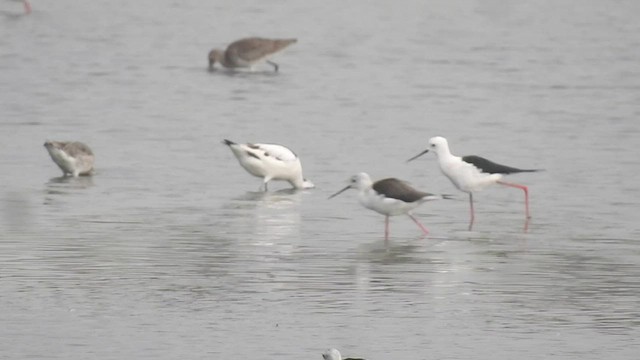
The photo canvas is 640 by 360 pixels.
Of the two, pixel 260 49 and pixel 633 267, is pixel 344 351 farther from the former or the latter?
pixel 260 49

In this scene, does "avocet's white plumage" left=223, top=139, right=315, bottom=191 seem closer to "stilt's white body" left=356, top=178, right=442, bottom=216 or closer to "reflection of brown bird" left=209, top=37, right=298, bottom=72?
"stilt's white body" left=356, top=178, right=442, bottom=216

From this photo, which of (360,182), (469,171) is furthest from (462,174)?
(360,182)

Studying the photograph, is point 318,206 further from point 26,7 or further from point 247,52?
point 26,7

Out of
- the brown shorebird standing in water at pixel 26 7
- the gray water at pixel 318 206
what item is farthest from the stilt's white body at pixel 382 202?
the brown shorebird standing in water at pixel 26 7

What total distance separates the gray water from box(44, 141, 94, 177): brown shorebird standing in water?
0.19 meters

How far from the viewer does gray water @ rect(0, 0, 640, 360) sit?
420 inches

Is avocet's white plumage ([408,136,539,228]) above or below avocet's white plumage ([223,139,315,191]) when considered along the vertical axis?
above

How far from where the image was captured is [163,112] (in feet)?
82.7

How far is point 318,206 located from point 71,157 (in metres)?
3.15

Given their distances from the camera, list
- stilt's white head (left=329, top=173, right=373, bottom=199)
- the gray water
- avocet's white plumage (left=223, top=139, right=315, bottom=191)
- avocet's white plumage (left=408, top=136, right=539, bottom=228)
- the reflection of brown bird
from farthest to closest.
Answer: the reflection of brown bird < avocet's white plumage (left=223, top=139, right=315, bottom=191) < avocet's white plumage (left=408, top=136, right=539, bottom=228) < stilt's white head (left=329, top=173, right=373, bottom=199) < the gray water

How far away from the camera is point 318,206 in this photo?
16.7 metres

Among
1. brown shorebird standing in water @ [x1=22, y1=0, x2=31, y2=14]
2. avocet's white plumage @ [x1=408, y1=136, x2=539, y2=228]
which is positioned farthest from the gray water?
brown shorebird standing in water @ [x1=22, y1=0, x2=31, y2=14]

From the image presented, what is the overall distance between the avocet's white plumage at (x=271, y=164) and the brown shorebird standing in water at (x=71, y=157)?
65.5 inches

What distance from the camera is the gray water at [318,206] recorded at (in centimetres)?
1068
